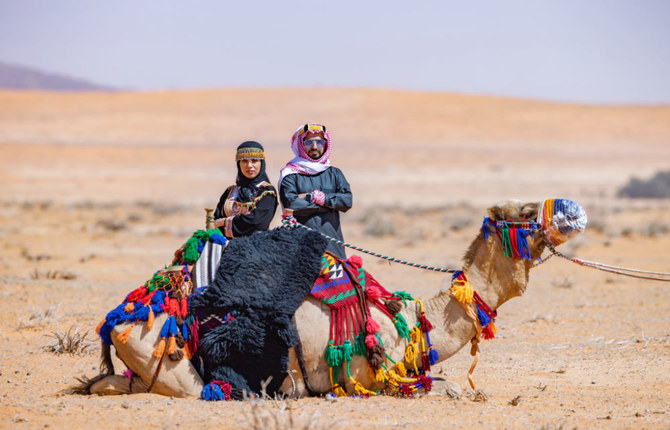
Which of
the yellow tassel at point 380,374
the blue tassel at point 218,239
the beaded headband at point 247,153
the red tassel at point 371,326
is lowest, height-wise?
the yellow tassel at point 380,374

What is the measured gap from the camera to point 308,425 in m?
4.59

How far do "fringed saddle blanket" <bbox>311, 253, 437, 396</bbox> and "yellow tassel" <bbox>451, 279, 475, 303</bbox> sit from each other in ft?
0.97

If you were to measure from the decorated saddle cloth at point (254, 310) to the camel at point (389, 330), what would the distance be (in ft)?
0.42

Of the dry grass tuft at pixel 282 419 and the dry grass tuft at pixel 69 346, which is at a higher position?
the dry grass tuft at pixel 282 419

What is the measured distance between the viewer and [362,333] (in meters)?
5.60

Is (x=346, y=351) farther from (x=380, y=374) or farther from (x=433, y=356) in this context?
(x=433, y=356)

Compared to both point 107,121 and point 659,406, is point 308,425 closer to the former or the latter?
point 659,406

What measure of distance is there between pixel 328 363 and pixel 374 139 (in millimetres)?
62121

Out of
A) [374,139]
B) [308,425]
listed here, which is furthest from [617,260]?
[374,139]

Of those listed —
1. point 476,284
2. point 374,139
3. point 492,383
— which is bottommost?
point 492,383

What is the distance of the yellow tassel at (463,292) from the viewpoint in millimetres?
5586

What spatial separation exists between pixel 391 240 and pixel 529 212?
49.4 feet

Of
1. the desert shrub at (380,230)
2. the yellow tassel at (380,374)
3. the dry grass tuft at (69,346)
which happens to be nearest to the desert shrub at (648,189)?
the desert shrub at (380,230)

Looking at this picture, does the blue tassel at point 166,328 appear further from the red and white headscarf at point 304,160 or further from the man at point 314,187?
the red and white headscarf at point 304,160
